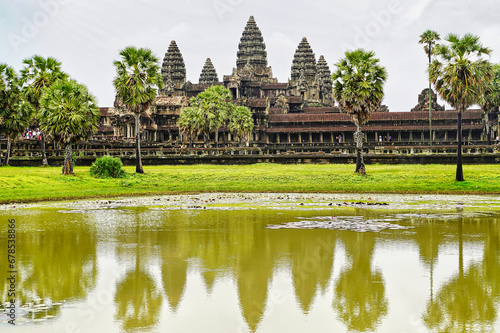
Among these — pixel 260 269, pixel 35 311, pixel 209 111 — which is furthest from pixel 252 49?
pixel 35 311

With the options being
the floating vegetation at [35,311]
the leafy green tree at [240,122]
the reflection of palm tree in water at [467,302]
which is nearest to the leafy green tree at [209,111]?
the leafy green tree at [240,122]

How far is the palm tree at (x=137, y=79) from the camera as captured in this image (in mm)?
48969

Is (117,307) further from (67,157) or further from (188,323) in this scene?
(67,157)

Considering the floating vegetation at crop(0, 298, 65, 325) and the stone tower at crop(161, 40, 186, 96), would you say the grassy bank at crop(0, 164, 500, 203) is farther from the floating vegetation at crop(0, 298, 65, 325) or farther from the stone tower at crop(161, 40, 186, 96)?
the stone tower at crop(161, 40, 186, 96)

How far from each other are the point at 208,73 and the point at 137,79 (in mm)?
115296

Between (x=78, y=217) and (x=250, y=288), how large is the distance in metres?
13.0

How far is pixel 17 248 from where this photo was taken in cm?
1566

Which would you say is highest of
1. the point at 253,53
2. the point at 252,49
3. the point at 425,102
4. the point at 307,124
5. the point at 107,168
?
the point at 252,49

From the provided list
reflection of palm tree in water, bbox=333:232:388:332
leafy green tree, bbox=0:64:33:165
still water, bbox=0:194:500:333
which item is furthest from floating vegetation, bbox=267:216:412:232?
leafy green tree, bbox=0:64:33:165

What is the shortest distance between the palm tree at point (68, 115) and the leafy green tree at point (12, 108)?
7818mm

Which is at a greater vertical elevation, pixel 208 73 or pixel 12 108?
pixel 208 73

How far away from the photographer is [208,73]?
162875 mm

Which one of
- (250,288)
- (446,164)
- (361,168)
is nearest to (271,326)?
(250,288)

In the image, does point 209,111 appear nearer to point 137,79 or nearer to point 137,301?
point 137,79
